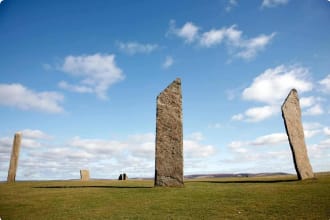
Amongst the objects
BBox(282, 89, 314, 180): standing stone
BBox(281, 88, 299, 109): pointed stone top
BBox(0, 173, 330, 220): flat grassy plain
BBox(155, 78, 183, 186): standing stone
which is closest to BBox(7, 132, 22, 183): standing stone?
BBox(0, 173, 330, 220): flat grassy plain

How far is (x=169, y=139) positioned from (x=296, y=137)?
21.1 feet

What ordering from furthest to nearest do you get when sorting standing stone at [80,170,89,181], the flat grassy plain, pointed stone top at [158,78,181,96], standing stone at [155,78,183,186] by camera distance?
standing stone at [80,170,89,181]
pointed stone top at [158,78,181,96]
standing stone at [155,78,183,186]
the flat grassy plain

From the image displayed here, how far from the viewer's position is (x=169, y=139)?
506 inches

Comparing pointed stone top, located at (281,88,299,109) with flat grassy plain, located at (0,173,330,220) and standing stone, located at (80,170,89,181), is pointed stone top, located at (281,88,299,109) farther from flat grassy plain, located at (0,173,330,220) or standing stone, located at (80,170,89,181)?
standing stone, located at (80,170,89,181)

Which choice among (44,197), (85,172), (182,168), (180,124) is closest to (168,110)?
(180,124)

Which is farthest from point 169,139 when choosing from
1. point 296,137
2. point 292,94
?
point 292,94

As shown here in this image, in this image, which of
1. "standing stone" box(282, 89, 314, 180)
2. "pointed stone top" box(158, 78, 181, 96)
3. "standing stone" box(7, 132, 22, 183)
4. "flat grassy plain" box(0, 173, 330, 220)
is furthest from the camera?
Result: "standing stone" box(7, 132, 22, 183)

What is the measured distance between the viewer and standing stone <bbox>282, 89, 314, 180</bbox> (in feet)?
48.3

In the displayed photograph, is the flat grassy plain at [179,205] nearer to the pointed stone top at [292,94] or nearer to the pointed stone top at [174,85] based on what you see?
the pointed stone top at [174,85]

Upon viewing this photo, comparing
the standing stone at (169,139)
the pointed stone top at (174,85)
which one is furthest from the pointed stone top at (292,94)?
the standing stone at (169,139)

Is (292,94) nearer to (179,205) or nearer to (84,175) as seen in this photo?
(179,205)

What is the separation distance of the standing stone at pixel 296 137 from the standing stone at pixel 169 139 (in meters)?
5.43

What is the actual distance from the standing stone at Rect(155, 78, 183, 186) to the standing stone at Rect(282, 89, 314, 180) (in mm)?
5426

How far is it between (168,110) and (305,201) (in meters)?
6.55
